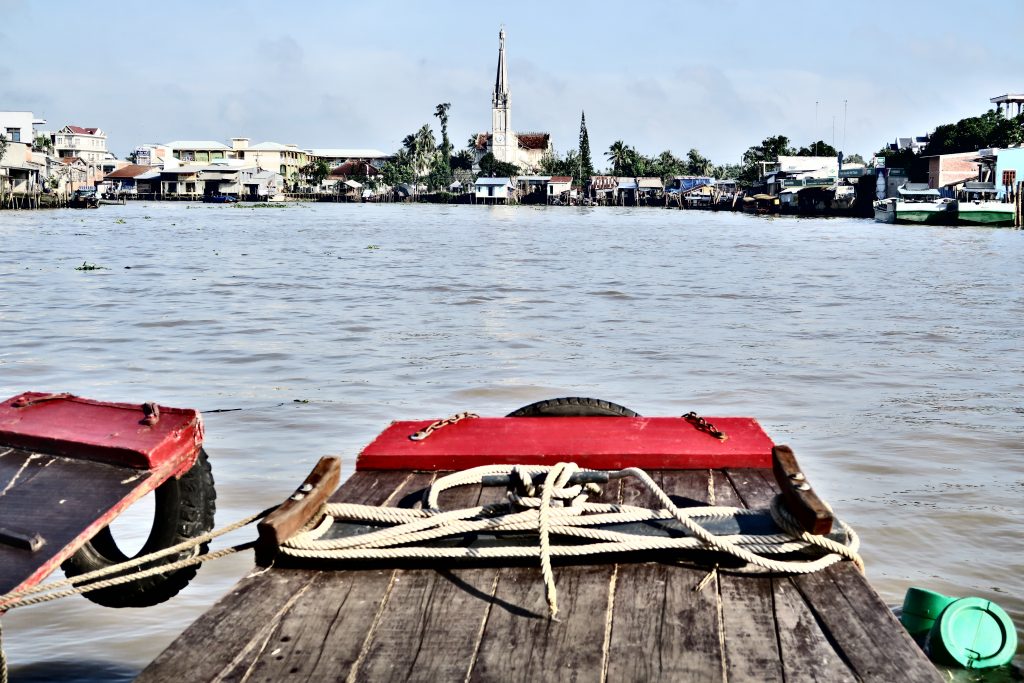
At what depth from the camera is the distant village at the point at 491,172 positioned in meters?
78.6

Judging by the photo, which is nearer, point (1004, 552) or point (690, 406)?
point (1004, 552)

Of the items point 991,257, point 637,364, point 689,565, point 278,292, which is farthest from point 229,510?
point 991,257

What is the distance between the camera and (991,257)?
33219 mm

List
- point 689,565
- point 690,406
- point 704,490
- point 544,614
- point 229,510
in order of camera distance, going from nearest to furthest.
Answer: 1. point 544,614
2. point 689,565
3. point 704,490
4. point 229,510
5. point 690,406

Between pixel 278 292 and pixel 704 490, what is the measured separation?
16565 mm

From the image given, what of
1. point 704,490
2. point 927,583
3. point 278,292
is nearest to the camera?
point 704,490

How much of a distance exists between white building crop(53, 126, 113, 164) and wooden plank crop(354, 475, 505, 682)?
14715 centimetres

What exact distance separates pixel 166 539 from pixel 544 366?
7.48 m

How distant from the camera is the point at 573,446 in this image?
12.7ft

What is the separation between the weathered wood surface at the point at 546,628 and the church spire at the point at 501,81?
15074cm

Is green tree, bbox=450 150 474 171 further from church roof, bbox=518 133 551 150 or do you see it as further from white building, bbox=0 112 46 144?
white building, bbox=0 112 46 144

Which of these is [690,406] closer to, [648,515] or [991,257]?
[648,515]

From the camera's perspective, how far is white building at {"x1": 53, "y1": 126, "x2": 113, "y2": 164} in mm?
139250

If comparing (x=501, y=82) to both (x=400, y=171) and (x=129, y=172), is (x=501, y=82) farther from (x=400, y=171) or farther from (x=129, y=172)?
(x=129, y=172)
